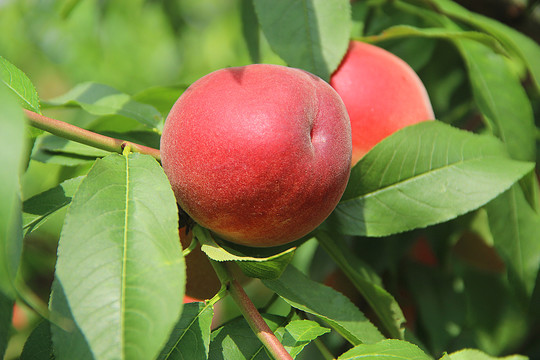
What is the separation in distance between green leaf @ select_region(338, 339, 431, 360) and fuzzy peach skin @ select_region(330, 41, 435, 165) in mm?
350

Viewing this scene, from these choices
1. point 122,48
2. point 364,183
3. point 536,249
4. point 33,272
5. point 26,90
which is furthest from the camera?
point 122,48

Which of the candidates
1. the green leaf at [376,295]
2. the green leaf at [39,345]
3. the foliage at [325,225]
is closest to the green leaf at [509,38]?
the foliage at [325,225]

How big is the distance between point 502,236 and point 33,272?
5.38 ft

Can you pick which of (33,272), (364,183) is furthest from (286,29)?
(33,272)

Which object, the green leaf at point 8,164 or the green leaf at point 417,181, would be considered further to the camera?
the green leaf at point 417,181

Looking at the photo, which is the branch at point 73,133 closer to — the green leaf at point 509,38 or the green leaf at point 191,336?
the green leaf at point 191,336

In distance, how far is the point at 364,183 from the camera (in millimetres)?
958

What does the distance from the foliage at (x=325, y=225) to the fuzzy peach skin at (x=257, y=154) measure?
57mm

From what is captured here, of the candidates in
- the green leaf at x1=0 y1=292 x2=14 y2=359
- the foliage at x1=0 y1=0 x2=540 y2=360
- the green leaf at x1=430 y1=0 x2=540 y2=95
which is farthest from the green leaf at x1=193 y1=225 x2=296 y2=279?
the green leaf at x1=430 y1=0 x2=540 y2=95

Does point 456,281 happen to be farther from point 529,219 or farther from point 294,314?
point 294,314

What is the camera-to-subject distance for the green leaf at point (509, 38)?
119 cm

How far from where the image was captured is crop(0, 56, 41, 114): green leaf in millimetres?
786

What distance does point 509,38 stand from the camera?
1.19 meters

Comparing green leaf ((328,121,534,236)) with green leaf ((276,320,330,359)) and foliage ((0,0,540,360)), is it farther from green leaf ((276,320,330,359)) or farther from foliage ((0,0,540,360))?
green leaf ((276,320,330,359))
